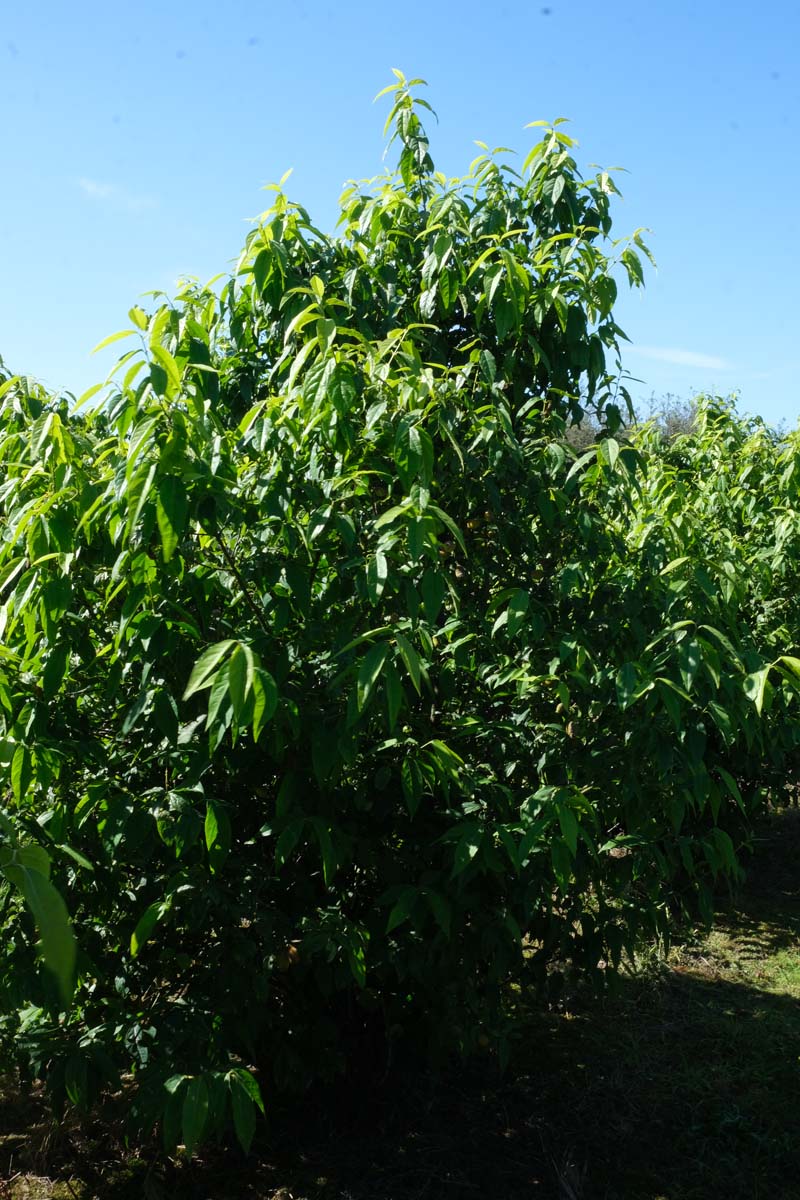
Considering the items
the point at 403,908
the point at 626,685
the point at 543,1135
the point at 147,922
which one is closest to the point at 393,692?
the point at 626,685

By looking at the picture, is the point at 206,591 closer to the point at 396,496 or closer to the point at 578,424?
the point at 396,496

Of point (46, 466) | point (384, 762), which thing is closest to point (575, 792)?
point (384, 762)

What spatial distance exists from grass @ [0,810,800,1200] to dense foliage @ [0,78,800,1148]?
1.09 feet

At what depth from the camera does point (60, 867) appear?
258 cm

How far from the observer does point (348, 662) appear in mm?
2371

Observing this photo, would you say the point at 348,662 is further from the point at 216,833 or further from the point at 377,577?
the point at 216,833

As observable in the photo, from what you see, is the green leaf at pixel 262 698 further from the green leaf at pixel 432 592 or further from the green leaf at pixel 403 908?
the green leaf at pixel 403 908

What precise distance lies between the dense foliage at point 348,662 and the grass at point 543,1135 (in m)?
0.33

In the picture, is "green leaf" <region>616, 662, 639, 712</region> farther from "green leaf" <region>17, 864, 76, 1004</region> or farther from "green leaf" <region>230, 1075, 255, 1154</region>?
"green leaf" <region>17, 864, 76, 1004</region>

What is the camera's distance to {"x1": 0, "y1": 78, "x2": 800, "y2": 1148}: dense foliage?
2.22 meters

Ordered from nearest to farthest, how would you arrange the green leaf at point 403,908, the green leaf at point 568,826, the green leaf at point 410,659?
the green leaf at point 410,659 → the green leaf at point 568,826 → the green leaf at point 403,908

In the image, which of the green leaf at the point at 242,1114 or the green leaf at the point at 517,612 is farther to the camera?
the green leaf at the point at 517,612

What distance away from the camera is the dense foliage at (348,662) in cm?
222

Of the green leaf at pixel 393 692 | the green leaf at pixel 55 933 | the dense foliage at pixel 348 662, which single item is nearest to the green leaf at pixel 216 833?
the dense foliage at pixel 348 662
